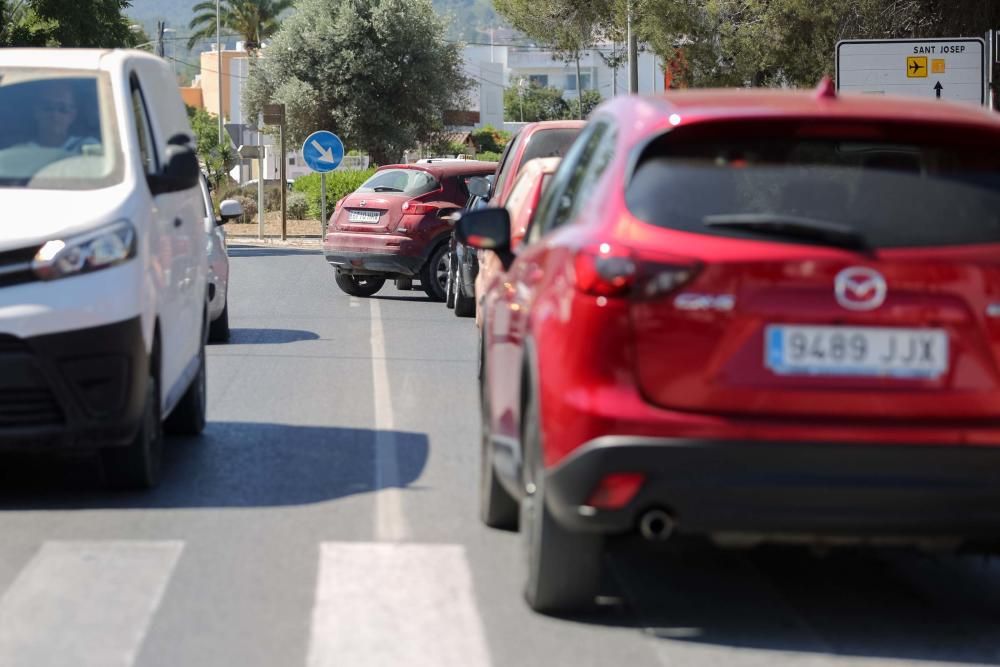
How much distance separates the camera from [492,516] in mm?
7441

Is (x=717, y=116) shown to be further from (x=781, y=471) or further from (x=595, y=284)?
(x=781, y=471)

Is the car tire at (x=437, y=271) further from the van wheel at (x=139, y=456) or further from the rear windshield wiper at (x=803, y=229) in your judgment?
the rear windshield wiper at (x=803, y=229)

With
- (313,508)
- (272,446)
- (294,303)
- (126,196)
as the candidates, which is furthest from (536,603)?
(294,303)

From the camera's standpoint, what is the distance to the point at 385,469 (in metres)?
8.86

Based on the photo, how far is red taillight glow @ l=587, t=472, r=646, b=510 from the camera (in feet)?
17.4

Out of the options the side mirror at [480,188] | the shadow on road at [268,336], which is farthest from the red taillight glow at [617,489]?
the side mirror at [480,188]

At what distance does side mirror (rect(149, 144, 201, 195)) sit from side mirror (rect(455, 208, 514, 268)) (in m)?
1.66

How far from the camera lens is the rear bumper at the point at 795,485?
209 inches

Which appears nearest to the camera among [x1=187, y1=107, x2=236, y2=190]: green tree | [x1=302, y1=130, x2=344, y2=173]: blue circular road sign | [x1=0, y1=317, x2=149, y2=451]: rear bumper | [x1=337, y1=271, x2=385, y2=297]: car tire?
[x1=0, y1=317, x2=149, y2=451]: rear bumper

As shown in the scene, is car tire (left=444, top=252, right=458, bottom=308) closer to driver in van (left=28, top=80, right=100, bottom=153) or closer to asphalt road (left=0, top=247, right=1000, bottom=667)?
asphalt road (left=0, top=247, right=1000, bottom=667)

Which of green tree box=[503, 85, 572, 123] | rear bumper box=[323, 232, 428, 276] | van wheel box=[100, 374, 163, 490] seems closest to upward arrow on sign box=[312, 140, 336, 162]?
rear bumper box=[323, 232, 428, 276]

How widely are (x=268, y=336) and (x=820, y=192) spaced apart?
1099 centimetres

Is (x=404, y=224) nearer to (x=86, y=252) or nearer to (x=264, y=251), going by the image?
(x=86, y=252)

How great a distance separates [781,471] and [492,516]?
2.31m
